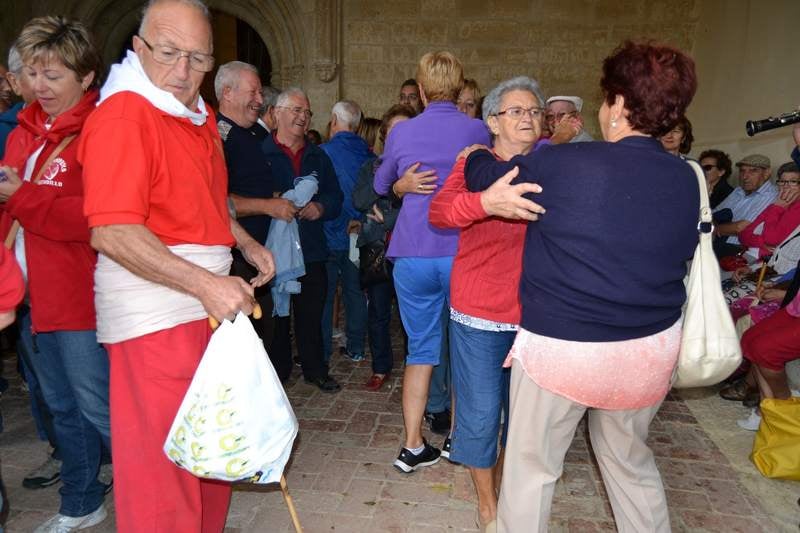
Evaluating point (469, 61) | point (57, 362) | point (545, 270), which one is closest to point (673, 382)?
point (545, 270)

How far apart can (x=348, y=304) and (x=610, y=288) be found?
3537 mm

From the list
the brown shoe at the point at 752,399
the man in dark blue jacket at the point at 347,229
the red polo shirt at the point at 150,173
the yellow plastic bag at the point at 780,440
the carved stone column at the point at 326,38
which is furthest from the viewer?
the carved stone column at the point at 326,38

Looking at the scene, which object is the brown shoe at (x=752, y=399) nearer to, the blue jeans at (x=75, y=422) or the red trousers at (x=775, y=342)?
the red trousers at (x=775, y=342)

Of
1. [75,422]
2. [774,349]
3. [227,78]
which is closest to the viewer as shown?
[75,422]

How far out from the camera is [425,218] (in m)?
3.12

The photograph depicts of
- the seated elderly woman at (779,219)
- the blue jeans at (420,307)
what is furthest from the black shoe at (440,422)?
the seated elderly woman at (779,219)

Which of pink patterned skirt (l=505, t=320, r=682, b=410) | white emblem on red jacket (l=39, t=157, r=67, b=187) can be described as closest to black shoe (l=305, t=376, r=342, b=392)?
white emblem on red jacket (l=39, t=157, r=67, b=187)

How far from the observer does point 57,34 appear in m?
2.42

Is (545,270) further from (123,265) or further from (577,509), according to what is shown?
(577,509)

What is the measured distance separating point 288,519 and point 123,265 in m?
1.77

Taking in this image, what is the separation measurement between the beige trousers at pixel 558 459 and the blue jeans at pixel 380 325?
2.65 m

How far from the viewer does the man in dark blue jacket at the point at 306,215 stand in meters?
4.16

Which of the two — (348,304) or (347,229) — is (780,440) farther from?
(347,229)

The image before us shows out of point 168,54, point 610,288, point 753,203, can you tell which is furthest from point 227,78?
point 753,203
